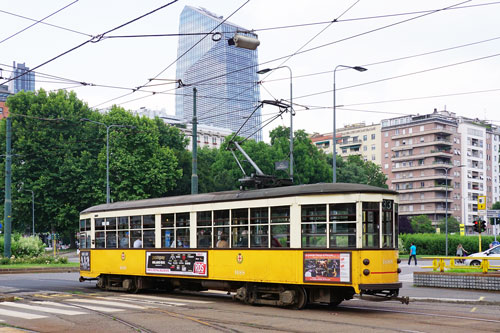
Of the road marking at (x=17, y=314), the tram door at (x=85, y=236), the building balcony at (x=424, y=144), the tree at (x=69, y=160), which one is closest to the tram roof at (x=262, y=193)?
A: the tram door at (x=85, y=236)

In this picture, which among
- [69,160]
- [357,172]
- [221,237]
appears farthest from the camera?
[357,172]

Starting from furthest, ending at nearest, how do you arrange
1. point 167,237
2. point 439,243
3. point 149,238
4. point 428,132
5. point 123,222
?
point 428,132 < point 439,243 < point 123,222 < point 149,238 < point 167,237

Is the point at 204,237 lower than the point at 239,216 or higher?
lower

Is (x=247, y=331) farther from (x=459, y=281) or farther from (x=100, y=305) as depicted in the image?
Result: (x=459, y=281)

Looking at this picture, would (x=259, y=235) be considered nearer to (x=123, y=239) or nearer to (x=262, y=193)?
(x=262, y=193)

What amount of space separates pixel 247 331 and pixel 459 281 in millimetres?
11645

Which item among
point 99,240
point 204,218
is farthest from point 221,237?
point 99,240

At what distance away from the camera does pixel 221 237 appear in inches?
637

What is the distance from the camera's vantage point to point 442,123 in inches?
4237

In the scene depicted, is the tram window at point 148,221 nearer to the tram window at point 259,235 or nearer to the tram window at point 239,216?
the tram window at point 239,216

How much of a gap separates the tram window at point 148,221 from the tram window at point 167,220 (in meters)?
0.41

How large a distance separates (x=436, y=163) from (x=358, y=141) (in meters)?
20.0

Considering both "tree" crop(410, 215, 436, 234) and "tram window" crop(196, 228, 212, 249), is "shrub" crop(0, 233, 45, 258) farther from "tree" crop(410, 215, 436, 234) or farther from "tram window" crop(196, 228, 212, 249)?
"tree" crop(410, 215, 436, 234)

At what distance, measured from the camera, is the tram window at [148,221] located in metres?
18.3
